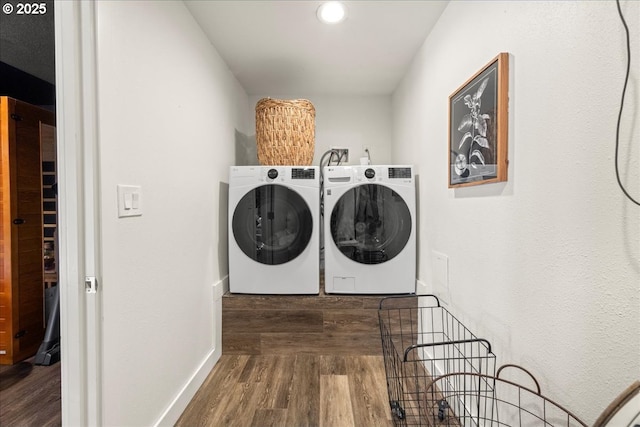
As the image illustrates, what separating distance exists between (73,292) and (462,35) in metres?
1.94

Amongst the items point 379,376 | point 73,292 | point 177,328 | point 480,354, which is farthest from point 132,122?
point 379,376

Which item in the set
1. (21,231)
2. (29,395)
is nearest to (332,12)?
(21,231)

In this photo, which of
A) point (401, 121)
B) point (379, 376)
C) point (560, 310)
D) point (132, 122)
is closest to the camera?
point (560, 310)

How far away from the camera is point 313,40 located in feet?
6.43

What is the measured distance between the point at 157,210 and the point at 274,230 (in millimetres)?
890

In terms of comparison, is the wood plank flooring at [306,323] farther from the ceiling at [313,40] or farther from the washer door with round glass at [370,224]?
the ceiling at [313,40]

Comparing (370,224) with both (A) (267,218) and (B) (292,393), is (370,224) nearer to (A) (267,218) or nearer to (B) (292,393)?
(A) (267,218)

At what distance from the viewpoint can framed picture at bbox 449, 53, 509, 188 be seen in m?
1.08

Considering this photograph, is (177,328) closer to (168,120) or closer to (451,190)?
(168,120)

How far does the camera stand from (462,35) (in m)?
1.43

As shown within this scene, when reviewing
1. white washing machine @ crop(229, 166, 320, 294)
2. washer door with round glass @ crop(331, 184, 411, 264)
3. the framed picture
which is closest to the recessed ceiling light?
the framed picture

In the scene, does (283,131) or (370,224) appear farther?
(283,131)

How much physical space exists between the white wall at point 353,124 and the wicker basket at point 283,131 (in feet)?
2.36
